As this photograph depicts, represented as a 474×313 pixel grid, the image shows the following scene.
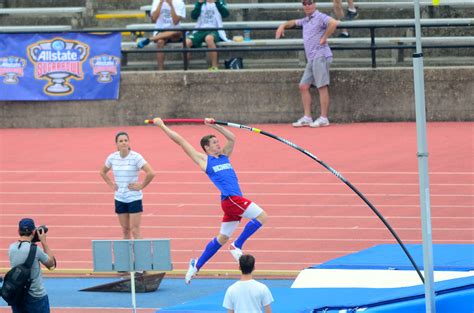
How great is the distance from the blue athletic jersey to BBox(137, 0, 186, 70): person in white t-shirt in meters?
10.2

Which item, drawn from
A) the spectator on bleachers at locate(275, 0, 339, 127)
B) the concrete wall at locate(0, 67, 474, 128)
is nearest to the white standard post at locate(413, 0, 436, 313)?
the spectator on bleachers at locate(275, 0, 339, 127)

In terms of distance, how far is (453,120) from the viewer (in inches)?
886

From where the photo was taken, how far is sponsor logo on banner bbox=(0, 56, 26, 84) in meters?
23.7

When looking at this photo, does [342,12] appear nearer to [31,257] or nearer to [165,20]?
[165,20]

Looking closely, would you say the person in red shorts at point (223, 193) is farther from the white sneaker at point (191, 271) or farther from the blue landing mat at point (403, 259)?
the blue landing mat at point (403, 259)

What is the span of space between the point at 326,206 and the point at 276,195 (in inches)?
39.3

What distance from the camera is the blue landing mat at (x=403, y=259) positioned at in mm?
11680

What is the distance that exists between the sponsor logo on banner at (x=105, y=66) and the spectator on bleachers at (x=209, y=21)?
141cm

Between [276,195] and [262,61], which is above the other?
[262,61]

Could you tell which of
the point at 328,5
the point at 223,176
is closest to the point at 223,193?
the point at 223,176

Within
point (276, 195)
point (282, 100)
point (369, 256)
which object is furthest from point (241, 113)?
point (369, 256)

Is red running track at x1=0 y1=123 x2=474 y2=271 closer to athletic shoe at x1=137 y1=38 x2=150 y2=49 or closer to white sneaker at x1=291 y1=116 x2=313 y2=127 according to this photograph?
white sneaker at x1=291 y1=116 x2=313 y2=127

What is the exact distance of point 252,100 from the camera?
23.2 m

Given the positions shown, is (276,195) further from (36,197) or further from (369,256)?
(369,256)
